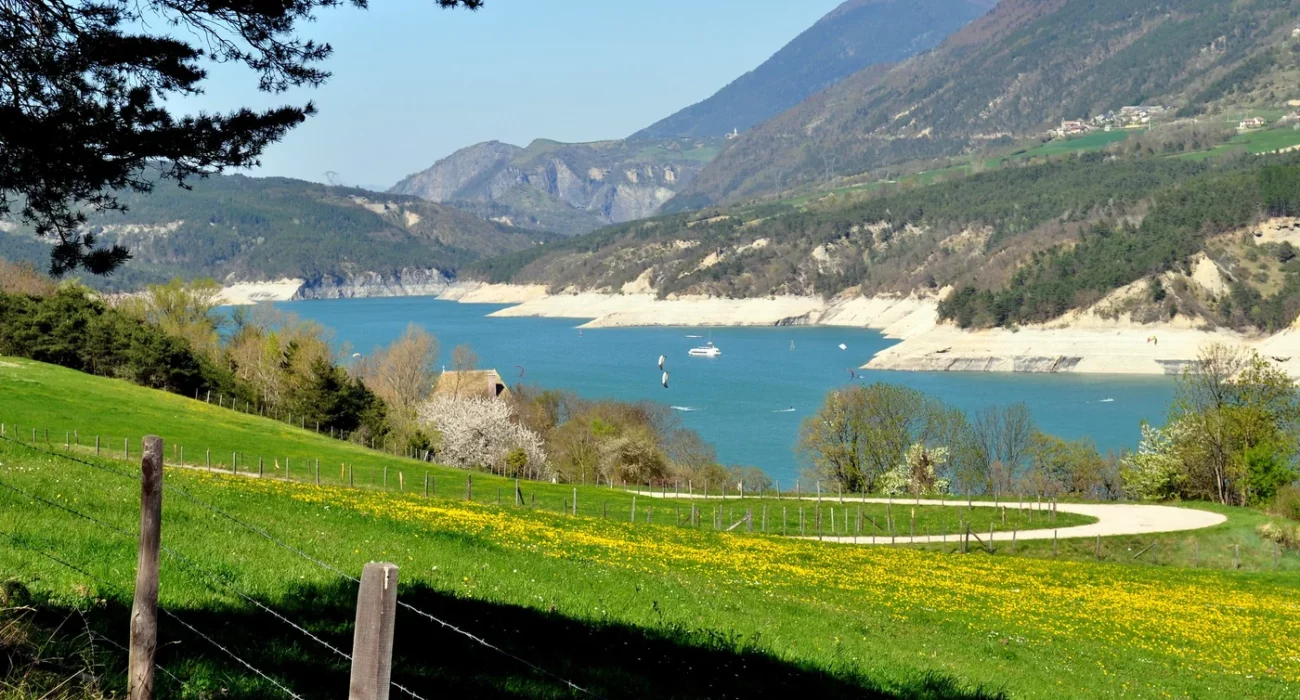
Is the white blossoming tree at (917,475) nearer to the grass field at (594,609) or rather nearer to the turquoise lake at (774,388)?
the turquoise lake at (774,388)

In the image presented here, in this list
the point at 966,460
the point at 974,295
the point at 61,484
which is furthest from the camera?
the point at 974,295

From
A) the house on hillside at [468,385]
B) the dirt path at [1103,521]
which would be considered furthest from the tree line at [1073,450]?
the house on hillside at [468,385]

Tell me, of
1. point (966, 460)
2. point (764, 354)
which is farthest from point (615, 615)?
point (764, 354)

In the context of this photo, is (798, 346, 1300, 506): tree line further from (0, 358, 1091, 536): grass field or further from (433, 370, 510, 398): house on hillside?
(433, 370, 510, 398): house on hillside

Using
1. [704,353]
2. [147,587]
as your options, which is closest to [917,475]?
[147,587]

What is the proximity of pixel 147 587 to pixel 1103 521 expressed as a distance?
143 ft

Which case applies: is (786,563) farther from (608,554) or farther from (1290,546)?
(1290,546)

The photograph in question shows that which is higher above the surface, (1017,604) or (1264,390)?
(1264,390)

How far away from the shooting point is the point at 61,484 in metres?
13.9

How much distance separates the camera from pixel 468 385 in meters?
83.0

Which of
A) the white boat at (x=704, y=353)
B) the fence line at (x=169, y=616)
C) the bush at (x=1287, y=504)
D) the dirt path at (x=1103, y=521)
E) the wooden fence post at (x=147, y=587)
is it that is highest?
the white boat at (x=704, y=353)

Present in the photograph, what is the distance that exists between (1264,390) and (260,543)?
2229 inches

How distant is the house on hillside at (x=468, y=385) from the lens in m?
81.5

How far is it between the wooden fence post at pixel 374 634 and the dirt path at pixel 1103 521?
112ft
